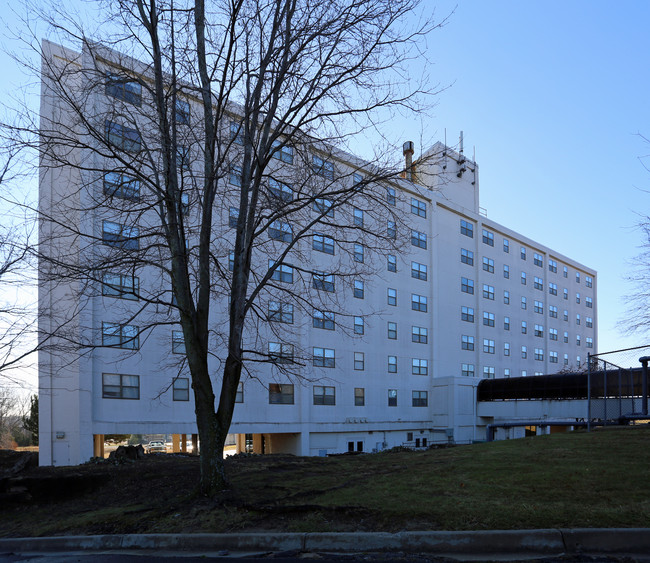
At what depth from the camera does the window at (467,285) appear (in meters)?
48.9

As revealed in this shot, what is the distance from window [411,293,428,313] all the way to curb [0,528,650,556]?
3689 centimetres

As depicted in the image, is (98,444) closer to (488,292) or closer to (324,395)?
(324,395)

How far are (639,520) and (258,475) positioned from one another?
723 centimetres

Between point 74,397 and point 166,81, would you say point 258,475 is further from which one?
point 74,397

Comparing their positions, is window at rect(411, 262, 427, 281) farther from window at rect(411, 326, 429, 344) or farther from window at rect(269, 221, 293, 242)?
window at rect(269, 221, 293, 242)

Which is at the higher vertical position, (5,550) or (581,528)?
(581,528)

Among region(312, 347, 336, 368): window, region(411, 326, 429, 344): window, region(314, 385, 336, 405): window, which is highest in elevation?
region(411, 326, 429, 344): window

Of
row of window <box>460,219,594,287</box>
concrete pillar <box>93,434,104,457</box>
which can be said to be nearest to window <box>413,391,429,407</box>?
row of window <box>460,219,594,287</box>

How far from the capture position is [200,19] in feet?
34.1

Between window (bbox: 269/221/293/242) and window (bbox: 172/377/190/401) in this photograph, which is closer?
window (bbox: 269/221/293/242)

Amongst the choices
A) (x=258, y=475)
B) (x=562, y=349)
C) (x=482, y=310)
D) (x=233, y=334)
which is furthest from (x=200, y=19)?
(x=562, y=349)

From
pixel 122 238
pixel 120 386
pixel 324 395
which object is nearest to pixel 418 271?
pixel 324 395

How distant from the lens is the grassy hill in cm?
745

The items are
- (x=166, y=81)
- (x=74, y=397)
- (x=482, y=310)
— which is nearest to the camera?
(x=166, y=81)
